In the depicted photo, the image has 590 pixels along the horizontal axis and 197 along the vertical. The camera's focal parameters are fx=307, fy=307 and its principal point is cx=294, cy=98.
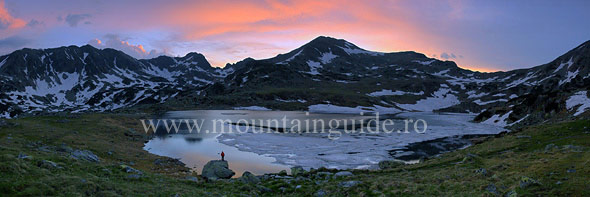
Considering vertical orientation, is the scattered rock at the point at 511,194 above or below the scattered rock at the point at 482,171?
above

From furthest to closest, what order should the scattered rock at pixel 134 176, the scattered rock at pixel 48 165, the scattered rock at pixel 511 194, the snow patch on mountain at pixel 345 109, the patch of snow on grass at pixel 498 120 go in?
the snow patch on mountain at pixel 345 109, the patch of snow on grass at pixel 498 120, the scattered rock at pixel 134 176, the scattered rock at pixel 48 165, the scattered rock at pixel 511 194

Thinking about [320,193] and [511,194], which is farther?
[320,193]

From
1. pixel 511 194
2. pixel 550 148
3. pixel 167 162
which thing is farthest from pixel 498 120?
pixel 167 162

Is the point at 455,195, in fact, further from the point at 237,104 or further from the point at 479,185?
the point at 237,104

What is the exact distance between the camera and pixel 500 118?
89375 millimetres

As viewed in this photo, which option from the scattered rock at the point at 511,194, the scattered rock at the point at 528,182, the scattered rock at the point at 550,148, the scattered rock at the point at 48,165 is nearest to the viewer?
the scattered rock at the point at 511,194

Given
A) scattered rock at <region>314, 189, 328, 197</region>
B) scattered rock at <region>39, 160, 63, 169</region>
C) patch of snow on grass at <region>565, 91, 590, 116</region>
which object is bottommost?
scattered rock at <region>314, 189, 328, 197</region>

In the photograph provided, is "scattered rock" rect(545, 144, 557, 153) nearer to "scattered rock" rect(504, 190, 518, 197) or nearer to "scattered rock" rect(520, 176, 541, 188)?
"scattered rock" rect(520, 176, 541, 188)

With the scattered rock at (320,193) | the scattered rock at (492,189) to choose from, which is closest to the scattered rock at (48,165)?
the scattered rock at (320,193)

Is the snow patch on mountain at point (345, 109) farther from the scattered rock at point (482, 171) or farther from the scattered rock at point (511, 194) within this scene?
the scattered rock at point (511, 194)

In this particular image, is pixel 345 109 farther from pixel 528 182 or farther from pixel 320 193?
pixel 528 182

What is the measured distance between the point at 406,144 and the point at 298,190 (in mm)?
36367

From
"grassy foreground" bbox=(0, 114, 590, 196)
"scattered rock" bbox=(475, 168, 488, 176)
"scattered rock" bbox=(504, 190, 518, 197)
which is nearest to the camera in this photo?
"grassy foreground" bbox=(0, 114, 590, 196)

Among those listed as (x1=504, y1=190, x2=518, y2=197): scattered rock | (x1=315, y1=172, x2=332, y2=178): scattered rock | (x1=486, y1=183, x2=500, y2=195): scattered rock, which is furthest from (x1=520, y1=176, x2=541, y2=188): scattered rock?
(x1=315, y1=172, x2=332, y2=178): scattered rock
